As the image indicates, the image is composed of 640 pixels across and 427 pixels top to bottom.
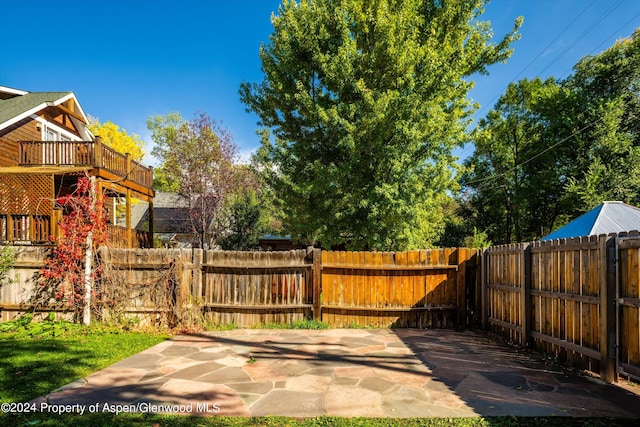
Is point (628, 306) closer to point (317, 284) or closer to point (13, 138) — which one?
point (317, 284)

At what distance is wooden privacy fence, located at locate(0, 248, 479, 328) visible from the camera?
23.2 feet

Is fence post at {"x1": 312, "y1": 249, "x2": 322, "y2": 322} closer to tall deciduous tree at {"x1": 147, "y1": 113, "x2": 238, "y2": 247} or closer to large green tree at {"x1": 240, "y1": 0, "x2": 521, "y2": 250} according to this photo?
large green tree at {"x1": 240, "y1": 0, "x2": 521, "y2": 250}

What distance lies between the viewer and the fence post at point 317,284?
7.09 meters

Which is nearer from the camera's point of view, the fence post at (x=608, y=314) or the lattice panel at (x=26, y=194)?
the fence post at (x=608, y=314)

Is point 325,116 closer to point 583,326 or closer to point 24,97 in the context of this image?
point 583,326

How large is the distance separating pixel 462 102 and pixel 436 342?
785cm

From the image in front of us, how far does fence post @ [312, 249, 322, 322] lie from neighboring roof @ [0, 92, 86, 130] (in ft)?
41.7

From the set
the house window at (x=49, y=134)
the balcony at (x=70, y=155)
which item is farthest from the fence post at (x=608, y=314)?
the house window at (x=49, y=134)

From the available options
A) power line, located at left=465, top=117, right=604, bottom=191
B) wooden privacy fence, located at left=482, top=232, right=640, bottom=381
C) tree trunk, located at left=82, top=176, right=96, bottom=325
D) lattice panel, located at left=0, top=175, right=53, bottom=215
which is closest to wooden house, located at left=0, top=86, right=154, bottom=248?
lattice panel, located at left=0, top=175, right=53, bottom=215

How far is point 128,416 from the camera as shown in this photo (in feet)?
9.75

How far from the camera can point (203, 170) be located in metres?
23.7

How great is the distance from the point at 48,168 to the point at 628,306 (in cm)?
1430

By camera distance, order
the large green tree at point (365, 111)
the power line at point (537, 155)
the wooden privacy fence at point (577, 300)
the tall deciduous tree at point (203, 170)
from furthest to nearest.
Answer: the tall deciduous tree at point (203, 170)
the power line at point (537, 155)
the large green tree at point (365, 111)
the wooden privacy fence at point (577, 300)

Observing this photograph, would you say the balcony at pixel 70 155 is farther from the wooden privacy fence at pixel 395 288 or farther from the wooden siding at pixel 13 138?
the wooden privacy fence at pixel 395 288
